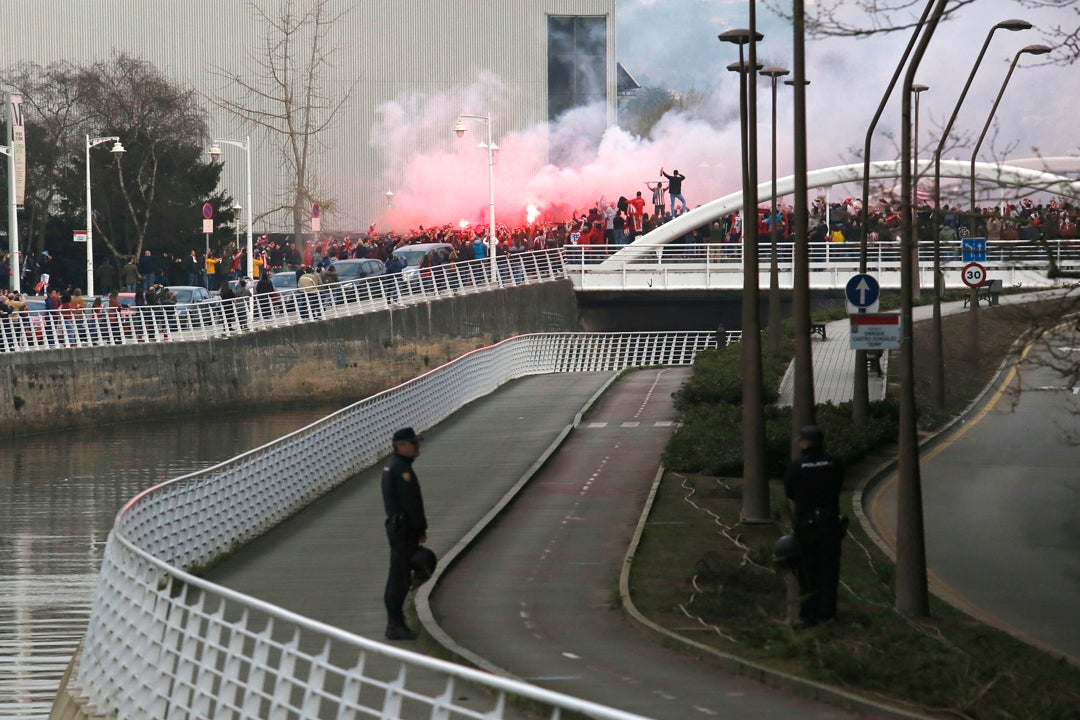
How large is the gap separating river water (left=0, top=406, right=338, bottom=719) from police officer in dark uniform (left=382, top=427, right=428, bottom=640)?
3024 millimetres

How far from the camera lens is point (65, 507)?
32.0 metres

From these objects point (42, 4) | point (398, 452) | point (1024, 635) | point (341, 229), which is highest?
point (42, 4)

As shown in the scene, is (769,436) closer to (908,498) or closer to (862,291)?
(862,291)

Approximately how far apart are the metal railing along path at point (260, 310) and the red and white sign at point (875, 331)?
26.1 m

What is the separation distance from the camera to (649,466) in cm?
2922

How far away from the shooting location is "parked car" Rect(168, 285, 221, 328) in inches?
1935

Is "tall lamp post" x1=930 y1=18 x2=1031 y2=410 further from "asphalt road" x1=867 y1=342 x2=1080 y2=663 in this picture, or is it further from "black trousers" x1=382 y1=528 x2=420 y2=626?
"black trousers" x1=382 y1=528 x2=420 y2=626


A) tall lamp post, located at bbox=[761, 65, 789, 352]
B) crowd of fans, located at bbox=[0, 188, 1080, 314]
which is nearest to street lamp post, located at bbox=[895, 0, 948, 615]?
tall lamp post, located at bbox=[761, 65, 789, 352]

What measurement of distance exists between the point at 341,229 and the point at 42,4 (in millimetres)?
16979

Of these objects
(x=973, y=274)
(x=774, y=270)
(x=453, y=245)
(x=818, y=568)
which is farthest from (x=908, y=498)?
(x=453, y=245)

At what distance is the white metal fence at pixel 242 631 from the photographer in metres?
8.24

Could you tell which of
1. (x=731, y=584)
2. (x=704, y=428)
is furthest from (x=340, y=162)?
(x=731, y=584)

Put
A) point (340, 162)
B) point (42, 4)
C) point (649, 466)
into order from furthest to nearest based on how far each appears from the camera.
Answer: point (340, 162), point (42, 4), point (649, 466)

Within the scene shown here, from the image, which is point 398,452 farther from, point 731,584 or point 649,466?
point 649,466
